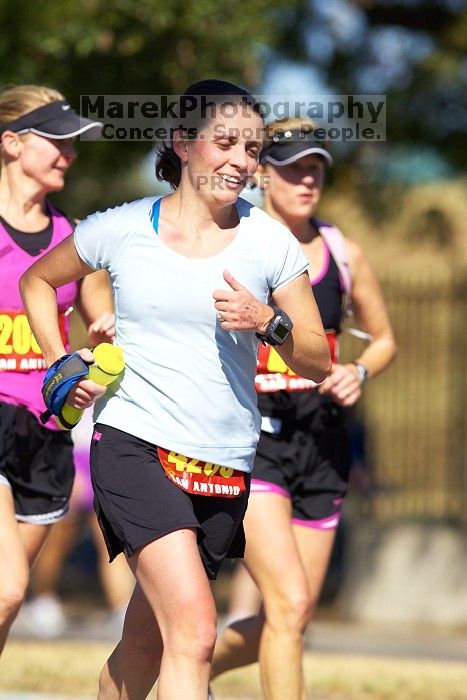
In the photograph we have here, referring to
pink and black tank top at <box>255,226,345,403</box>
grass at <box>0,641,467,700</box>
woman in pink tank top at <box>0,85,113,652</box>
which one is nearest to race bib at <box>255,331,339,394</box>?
pink and black tank top at <box>255,226,345,403</box>

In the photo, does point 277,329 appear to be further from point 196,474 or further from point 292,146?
point 292,146

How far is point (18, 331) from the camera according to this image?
5152 mm

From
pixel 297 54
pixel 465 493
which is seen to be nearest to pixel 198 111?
pixel 297 54

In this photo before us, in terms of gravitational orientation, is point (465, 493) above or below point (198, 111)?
below

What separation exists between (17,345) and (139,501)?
1195 mm

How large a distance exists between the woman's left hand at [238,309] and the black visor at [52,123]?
5.38 feet

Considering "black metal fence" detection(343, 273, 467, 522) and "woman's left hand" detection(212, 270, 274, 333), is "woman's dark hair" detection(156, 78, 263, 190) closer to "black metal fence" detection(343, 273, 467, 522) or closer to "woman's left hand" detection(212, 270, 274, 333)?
"woman's left hand" detection(212, 270, 274, 333)

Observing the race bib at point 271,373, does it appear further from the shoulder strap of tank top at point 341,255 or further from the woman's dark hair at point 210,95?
the woman's dark hair at point 210,95

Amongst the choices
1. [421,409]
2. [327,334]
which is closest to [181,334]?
[327,334]

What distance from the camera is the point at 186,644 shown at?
13.2 ft

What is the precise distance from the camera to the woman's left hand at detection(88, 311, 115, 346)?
5016 mm

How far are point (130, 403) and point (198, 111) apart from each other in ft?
3.03

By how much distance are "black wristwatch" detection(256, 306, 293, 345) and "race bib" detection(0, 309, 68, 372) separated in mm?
1302

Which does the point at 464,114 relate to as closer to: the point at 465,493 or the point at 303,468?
the point at 465,493
